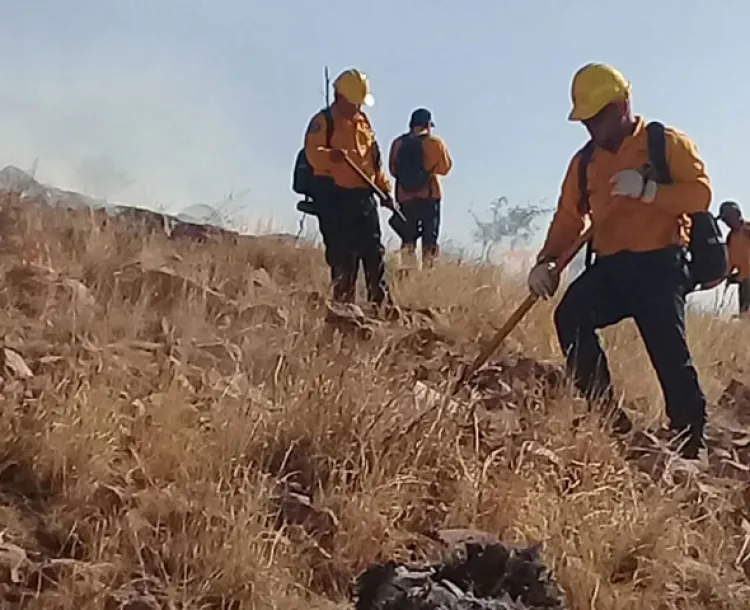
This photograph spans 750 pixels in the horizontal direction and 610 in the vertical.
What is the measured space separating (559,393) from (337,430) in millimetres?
1425

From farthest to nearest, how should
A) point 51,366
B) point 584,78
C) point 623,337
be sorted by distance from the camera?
point 623,337, point 584,78, point 51,366

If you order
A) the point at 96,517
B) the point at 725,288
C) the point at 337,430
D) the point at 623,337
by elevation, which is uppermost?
the point at 725,288

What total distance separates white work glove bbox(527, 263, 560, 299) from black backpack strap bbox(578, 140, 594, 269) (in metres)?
0.17

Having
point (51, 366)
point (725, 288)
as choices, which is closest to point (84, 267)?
point (51, 366)

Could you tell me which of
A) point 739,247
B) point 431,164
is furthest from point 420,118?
point 739,247

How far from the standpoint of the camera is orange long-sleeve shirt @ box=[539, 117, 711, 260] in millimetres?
5023

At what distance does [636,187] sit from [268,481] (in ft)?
7.01

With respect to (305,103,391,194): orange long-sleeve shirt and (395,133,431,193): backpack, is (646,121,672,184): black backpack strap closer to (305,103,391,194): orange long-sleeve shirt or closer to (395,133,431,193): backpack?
(305,103,391,194): orange long-sleeve shirt

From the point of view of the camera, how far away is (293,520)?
12.6 ft

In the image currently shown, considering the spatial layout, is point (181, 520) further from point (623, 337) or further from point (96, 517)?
point (623, 337)

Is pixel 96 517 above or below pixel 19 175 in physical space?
below

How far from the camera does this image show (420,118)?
10.3m

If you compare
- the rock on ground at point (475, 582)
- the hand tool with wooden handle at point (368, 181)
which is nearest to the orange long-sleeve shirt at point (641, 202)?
the hand tool with wooden handle at point (368, 181)

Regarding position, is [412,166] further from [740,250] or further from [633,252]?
[633,252]
